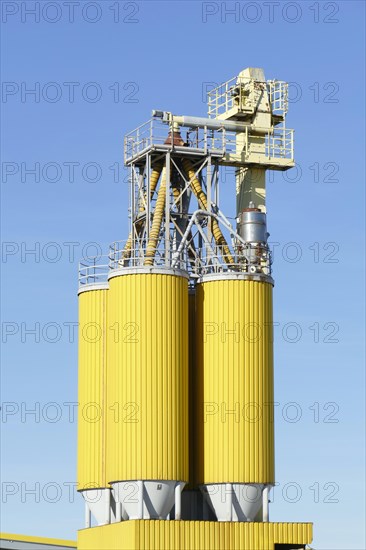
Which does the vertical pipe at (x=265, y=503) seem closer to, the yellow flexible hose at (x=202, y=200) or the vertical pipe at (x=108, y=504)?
the vertical pipe at (x=108, y=504)

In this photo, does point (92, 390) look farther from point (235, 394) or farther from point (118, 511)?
point (235, 394)

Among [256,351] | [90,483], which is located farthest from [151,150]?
[90,483]

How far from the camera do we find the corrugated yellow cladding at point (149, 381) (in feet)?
253

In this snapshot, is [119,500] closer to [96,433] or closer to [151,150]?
[96,433]

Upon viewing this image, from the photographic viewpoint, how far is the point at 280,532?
258 feet

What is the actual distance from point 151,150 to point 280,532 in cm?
1999

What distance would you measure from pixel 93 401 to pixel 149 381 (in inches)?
251

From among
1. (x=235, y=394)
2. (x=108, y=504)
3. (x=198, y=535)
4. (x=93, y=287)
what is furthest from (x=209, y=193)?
(x=198, y=535)

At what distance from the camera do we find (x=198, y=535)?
7644 centimetres

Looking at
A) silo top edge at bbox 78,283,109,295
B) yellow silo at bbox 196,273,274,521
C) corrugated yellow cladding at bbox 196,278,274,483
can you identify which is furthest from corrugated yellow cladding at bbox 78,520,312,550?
silo top edge at bbox 78,283,109,295

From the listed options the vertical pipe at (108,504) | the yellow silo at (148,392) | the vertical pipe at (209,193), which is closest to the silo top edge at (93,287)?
the yellow silo at (148,392)

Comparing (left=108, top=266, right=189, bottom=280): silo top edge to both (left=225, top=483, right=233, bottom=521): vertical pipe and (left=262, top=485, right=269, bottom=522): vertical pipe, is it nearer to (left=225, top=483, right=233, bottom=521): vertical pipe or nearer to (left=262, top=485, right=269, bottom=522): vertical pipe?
(left=225, top=483, right=233, bottom=521): vertical pipe

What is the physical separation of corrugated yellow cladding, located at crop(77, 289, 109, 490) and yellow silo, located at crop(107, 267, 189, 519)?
110 inches

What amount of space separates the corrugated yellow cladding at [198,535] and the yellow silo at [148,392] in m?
1.12
